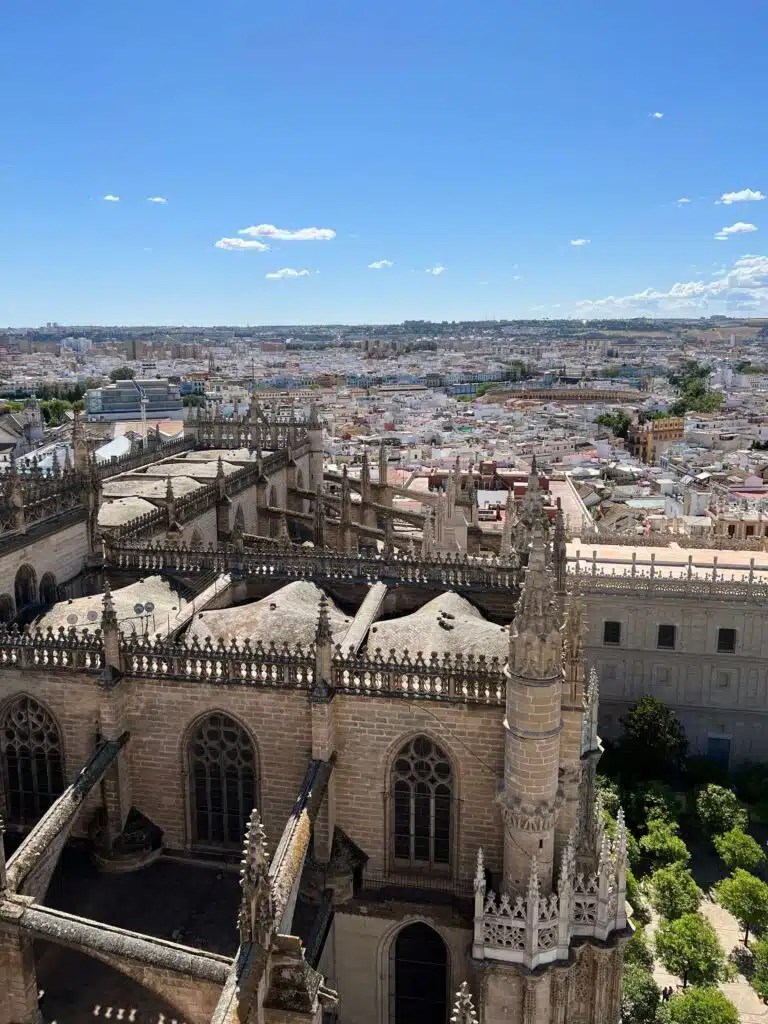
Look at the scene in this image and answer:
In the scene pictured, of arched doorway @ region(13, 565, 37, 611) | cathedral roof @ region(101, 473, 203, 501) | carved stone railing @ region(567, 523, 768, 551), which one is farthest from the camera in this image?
carved stone railing @ region(567, 523, 768, 551)

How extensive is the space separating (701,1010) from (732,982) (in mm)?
5860

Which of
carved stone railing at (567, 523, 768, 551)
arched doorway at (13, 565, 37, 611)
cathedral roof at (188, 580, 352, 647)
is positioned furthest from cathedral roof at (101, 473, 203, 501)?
carved stone railing at (567, 523, 768, 551)

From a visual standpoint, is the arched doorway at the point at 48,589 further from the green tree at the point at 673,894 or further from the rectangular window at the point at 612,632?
the rectangular window at the point at 612,632

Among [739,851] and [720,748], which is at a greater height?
[739,851]

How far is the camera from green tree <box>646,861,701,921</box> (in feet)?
92.6

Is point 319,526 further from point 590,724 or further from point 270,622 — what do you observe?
point 590,724

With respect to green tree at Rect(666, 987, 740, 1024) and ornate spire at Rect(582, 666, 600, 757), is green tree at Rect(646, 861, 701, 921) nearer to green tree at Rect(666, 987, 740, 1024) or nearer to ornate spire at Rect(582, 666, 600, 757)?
green tree at Rect(666, 987, 740, 1024)

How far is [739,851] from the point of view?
104 ft

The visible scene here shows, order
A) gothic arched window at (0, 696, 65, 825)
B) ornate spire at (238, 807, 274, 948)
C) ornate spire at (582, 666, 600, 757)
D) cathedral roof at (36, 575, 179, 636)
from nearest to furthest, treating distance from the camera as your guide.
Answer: ornate spire at (238, 807, 274, 948) < gothic arched window at (0, 696, 65, 825) < ornate spire at (582, 666, 600, 757) < cathedral roof at (36, 575, 179, 636)

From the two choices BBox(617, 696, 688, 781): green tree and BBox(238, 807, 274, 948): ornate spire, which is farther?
BBox(617, 696, 688, 781): green tree

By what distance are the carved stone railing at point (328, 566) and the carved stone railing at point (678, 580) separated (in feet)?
67.0

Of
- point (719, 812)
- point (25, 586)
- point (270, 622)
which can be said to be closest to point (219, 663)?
point (270, 622)

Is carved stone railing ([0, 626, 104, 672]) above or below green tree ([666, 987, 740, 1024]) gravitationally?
above

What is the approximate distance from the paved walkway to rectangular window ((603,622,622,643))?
15735 millimetres
